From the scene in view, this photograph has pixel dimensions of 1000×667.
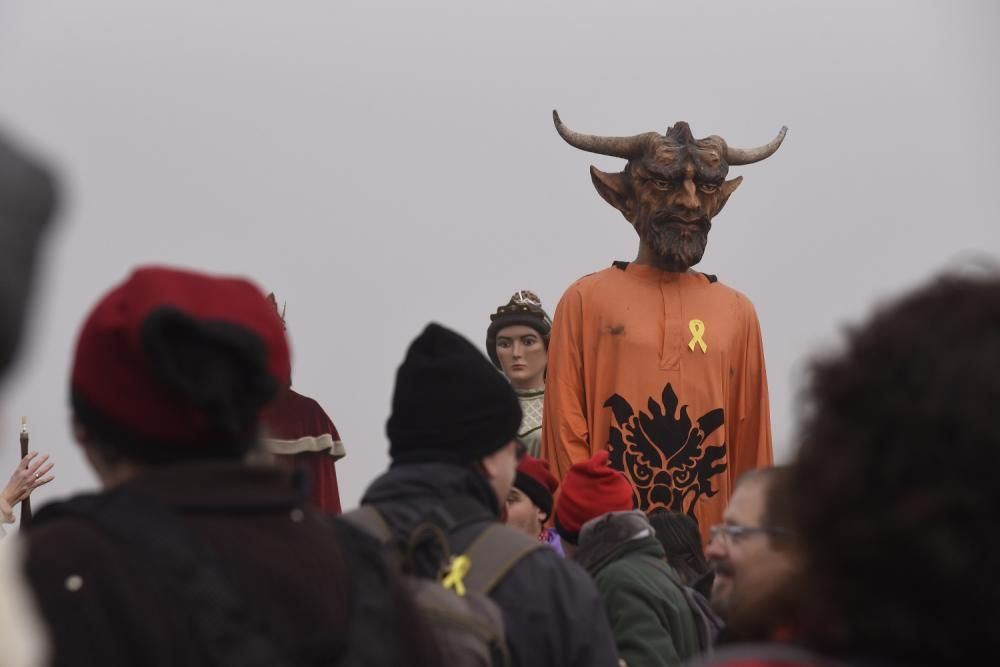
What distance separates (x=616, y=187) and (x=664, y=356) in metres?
0.79

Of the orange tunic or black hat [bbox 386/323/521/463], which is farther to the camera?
the orange tunic

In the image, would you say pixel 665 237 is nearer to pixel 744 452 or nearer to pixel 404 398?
pixel 744 452

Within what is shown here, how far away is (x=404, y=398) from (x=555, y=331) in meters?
3.47

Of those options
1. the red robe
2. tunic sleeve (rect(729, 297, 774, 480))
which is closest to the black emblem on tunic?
tunic sleeve (rect(729, 297, 774, 480))

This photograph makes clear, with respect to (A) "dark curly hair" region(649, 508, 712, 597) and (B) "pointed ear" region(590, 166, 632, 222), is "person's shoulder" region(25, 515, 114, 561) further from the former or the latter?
(B) "pointed ear" region(590, 166, 632, 222)

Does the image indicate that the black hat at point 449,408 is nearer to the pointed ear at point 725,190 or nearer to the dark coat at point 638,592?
the dark coat at point 638,592

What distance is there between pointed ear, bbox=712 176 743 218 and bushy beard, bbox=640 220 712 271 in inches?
4.9

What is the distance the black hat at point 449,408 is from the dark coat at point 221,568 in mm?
663

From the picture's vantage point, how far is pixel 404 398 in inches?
91.6

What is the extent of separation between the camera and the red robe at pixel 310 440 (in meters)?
5.56

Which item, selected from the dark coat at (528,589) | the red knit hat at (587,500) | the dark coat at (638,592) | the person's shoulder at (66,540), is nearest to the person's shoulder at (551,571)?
the dark coat at (528,589)

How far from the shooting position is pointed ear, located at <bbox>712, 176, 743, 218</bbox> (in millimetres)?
5949

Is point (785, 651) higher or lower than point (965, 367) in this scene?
lower

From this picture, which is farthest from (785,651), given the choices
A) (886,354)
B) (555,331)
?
(555,331)
